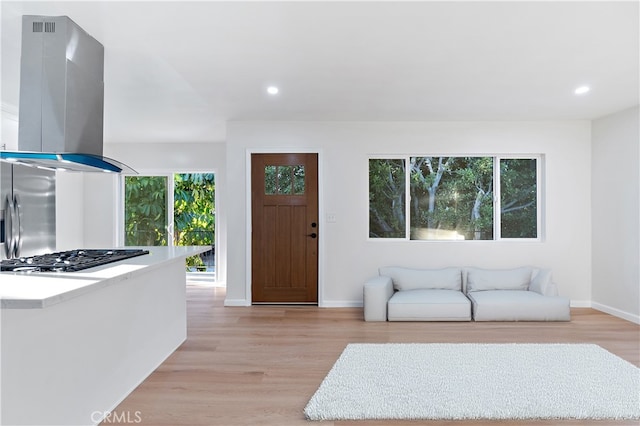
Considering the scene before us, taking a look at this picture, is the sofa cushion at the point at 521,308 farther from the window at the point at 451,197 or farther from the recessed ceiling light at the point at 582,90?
the recessed ceiling light at the point at 582,90

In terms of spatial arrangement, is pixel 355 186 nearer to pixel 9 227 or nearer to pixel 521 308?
pixel 521 308

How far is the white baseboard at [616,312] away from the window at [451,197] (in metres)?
1.25

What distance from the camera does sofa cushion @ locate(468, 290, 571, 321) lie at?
473 centimetres

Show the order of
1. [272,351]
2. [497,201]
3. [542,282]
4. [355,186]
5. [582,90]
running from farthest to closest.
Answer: [497,201] → [355,186] → [542,282] → [582,90] → [272,351]

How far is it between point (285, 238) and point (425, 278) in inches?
72.3

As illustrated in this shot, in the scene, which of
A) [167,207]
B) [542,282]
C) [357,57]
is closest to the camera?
[357,57]

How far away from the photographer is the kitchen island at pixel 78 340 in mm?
1805

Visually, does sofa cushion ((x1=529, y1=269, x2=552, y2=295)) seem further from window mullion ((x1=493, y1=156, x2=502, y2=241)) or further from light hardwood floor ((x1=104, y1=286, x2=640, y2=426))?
window mullion ((x1=493, y1=156, x2=502, y2=241))

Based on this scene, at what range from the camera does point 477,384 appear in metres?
2.96

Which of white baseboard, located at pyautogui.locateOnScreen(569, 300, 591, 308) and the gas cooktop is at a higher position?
the gas cooktop

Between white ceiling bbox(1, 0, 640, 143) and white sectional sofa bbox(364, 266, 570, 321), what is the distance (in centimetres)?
198

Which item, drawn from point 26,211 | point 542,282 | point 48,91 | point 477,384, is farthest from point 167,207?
point 477,384

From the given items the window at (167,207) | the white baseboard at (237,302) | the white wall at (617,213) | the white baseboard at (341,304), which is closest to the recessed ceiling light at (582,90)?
the white wall at (617,213)

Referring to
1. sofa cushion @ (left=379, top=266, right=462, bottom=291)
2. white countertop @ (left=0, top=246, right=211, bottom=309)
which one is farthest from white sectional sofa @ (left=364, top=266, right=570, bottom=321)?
white countertop @ (left=0, top=246, right=211, bottom=309)
